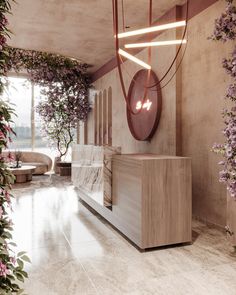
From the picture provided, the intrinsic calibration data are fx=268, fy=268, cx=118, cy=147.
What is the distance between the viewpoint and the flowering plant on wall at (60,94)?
24.9 ft

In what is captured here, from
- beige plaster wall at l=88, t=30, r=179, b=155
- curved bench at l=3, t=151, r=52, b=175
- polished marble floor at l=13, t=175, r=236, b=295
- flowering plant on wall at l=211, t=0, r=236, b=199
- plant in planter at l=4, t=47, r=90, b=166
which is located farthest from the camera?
curved bench at l=3, t=151, r=52, b=175

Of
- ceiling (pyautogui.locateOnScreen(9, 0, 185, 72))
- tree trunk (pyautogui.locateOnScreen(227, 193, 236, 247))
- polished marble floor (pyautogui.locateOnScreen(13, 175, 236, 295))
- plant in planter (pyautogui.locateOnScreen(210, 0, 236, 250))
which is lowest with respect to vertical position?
polished marble floor (pyautogui.locateOnScreen(13, 175, 236, 295))

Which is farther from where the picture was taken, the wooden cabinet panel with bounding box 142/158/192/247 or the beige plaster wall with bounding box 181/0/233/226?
the beige plaster wall with bounding box 181/0/233/226

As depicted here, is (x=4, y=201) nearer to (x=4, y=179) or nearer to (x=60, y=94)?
(x=4, y=179)

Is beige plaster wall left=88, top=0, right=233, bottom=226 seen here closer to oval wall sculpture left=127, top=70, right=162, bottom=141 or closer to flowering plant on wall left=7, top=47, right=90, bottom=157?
oval wall sculpture left=127, top=70, right=162, bottom=141

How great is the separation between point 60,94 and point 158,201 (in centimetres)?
598

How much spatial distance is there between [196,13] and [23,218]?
3726mm

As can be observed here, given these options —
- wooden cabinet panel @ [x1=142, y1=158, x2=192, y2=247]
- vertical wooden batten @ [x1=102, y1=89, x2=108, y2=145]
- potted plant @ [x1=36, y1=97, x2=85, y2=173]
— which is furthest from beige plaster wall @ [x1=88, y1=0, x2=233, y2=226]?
potted plant @ [x1=36, y1=97, x2=85, y2=173]

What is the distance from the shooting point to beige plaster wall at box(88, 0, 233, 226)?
3326 millimetres

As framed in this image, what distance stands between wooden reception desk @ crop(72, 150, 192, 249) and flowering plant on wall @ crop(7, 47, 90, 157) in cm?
536

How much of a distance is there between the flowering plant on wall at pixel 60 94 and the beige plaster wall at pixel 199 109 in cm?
382

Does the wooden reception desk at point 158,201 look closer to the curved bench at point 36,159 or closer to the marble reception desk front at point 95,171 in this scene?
the marble reception desk front at point 95,171

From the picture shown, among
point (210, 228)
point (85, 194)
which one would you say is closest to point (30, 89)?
point (85, 194)

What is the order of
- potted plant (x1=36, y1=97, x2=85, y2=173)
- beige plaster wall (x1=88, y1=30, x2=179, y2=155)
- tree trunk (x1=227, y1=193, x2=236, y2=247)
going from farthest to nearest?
potted plant (x1=36, y1=97, x2=85, y2=173)
beige plaster wall (x1=88, y1=30, x2=179, y2=155)
tree trunk (x1=227, y1=193, x2=236, y2=247)
